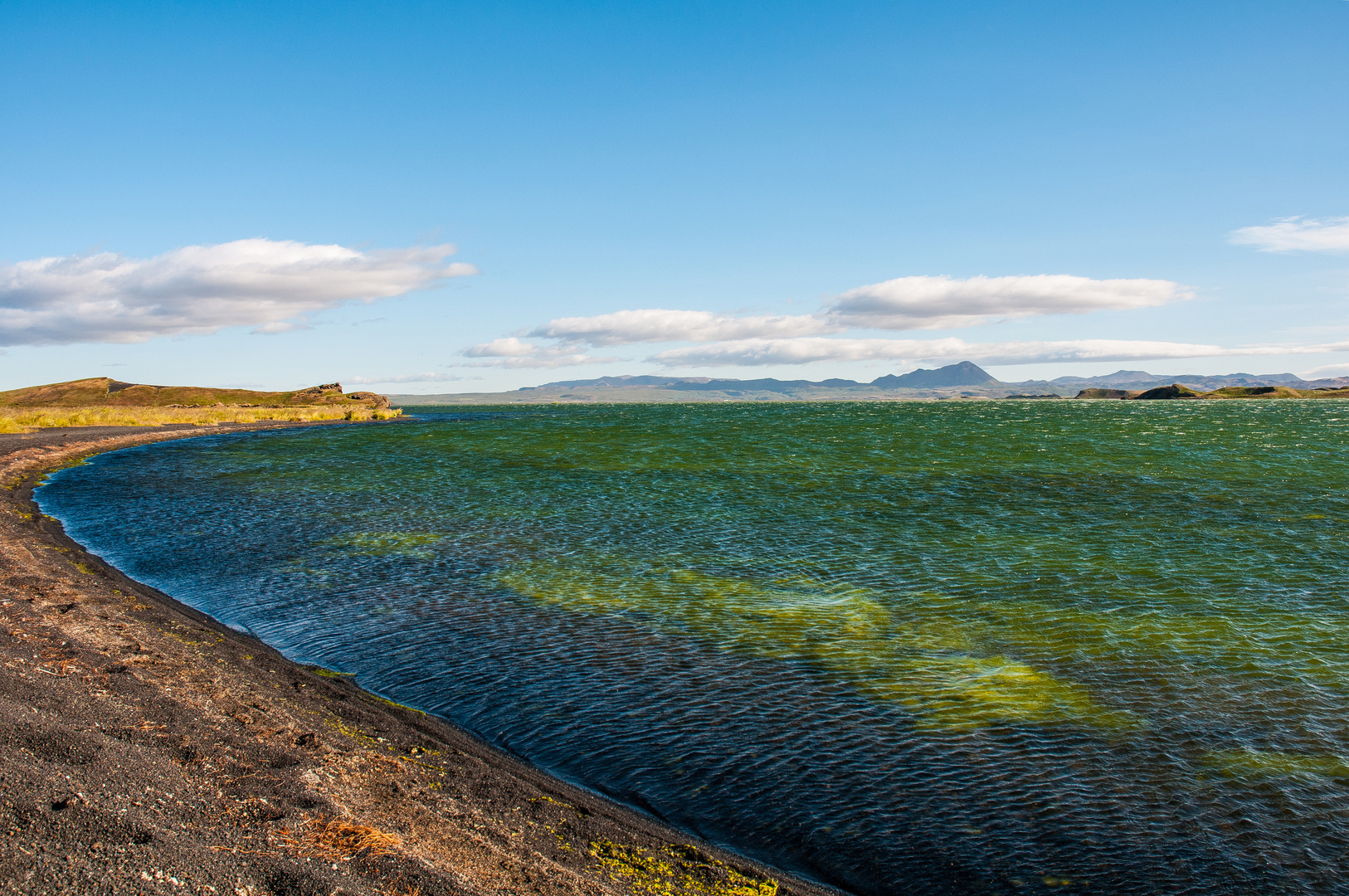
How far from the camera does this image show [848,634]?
15281mm

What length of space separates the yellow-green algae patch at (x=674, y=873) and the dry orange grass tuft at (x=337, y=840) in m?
1.96

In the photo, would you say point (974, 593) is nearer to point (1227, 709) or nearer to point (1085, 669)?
point (1085, 669)

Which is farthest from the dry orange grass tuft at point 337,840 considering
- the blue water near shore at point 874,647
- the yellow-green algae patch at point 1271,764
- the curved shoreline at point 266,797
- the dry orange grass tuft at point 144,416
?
the dry orange grass tuft at point 144,416

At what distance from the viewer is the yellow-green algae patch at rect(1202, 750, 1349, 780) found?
9.71 m

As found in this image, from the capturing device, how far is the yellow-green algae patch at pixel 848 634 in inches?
468

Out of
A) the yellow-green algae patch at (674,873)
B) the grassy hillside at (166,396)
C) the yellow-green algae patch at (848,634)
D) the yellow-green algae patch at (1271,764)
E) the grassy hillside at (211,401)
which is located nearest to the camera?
the yellow-green algae patch at (674,873)

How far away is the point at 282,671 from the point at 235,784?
16.9ft

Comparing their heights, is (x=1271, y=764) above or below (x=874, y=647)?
below

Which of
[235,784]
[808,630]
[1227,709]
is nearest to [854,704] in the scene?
[808,630]

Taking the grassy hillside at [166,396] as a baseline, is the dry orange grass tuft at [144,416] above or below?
below

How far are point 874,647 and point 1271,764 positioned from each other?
6112 millimetres

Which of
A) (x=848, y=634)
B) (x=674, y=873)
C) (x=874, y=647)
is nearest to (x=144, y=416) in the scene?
(x=848, y=634)

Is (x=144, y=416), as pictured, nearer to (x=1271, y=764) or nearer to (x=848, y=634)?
(x=848, y=634)

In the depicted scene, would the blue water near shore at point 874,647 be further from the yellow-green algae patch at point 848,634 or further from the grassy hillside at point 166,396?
the grassy hillside at point 166,396
